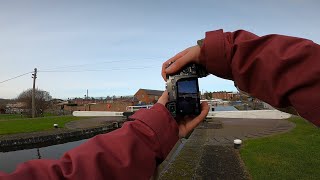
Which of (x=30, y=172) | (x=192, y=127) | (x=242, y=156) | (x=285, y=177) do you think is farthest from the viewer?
(x=242, y=156)

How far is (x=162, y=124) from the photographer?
110 cm

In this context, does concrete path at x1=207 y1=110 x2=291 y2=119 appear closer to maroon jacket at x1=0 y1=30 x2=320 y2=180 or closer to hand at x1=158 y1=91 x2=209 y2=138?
hand at x1=158 y1=91 x2=209 y2=138

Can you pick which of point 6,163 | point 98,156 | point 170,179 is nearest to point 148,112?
point 98,156

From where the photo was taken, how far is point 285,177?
8375mm

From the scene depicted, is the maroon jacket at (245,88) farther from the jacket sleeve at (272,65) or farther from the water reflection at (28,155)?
the water reflection at (28,155)

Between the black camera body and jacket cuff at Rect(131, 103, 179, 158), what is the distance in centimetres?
17

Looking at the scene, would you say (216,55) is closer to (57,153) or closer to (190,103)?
(190,103)

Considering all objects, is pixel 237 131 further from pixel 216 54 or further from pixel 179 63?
pixel 216 54

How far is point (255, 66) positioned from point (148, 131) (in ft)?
1.32

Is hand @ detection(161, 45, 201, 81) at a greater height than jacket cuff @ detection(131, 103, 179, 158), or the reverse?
hand @ detection(161, 45, 201, 81)

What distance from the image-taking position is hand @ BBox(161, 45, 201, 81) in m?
Answer: 1.28

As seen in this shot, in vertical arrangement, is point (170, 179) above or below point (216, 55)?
below

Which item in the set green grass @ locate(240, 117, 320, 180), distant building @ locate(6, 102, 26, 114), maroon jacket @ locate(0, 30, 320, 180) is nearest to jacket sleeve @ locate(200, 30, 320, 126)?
maroon jacket @ locate(0, 30, 320, 180)

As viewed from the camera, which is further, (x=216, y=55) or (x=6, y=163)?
(x=6, y=163)
